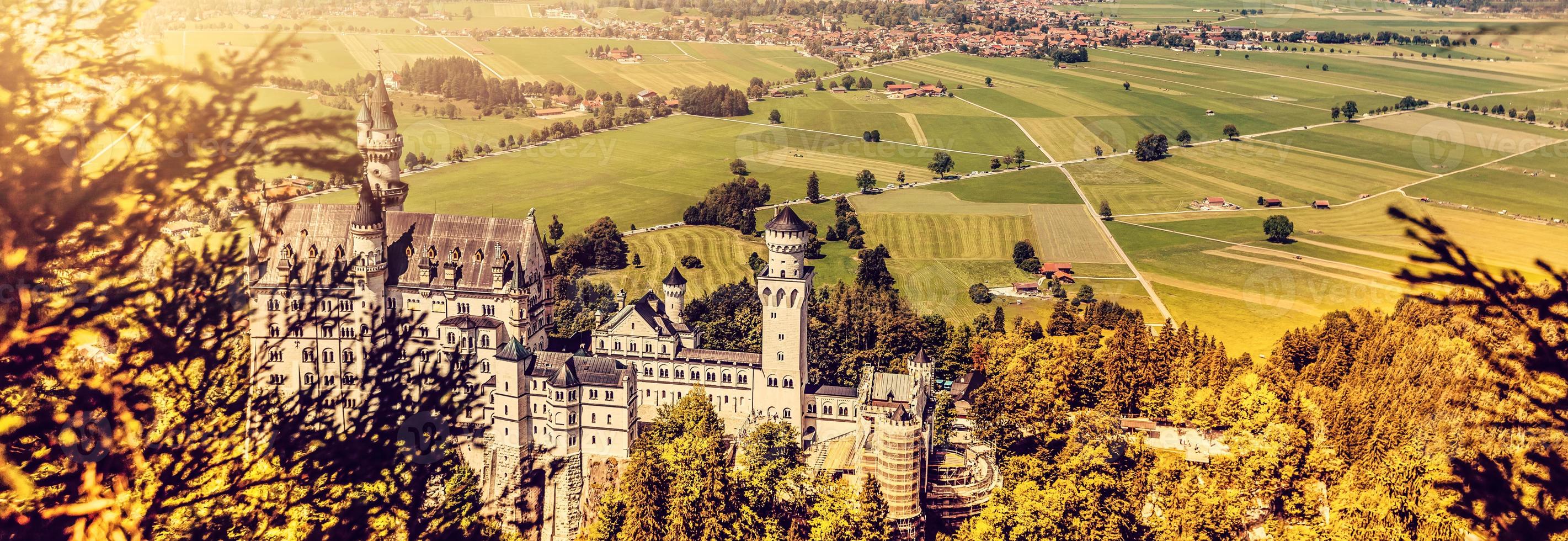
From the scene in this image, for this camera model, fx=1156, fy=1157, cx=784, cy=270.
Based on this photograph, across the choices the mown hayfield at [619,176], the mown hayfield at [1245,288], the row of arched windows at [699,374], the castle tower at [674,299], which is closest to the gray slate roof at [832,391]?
the row of arched windows at [699,374]

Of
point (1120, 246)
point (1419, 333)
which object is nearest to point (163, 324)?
point (1419, 333)

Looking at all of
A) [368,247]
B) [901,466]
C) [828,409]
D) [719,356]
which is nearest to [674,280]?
[719,356]

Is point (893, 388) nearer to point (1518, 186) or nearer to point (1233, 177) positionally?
point (1518, 186)

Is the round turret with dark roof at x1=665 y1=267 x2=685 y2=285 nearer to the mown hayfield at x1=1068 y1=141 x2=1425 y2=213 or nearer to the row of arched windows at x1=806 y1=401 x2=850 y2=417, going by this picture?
the row of arched windows at x1=806 y1=401 x2=850 y2=417

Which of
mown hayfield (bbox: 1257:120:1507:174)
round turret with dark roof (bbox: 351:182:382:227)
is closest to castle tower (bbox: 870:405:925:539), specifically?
round turret with dark roof (bbox: 351:182:382:227)

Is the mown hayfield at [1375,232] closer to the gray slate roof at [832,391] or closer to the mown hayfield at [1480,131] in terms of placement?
the mown hayfield at [1480,131]

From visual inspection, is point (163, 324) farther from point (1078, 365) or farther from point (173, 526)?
point (1078, 365)
